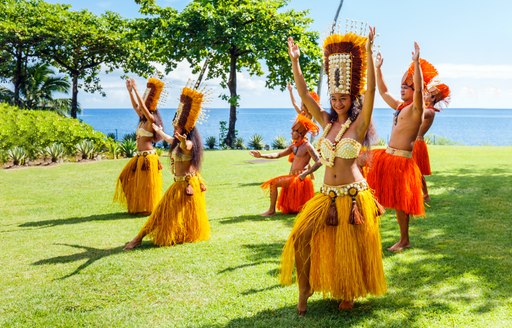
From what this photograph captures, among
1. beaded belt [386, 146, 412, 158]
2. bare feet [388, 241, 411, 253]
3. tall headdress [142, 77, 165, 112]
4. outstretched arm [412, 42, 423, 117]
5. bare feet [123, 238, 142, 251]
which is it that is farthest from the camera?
tall headdress [142, 77, 165, 112]

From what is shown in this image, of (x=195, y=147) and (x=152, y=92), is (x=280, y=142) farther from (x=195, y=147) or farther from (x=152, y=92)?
(x=195, y=147)

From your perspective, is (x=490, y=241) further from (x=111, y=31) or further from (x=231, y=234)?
(x=111, y=31)

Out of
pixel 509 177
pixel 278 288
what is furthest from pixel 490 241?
pixel 509 177

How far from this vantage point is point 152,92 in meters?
7.48

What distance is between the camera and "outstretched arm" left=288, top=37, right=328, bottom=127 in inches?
144

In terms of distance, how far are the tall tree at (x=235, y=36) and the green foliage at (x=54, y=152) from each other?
30.7 ft

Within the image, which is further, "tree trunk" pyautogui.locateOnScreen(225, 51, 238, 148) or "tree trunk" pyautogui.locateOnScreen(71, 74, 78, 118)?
"tree trunk" pyautogui.locateOnScreen(71, 74, 78, 118)

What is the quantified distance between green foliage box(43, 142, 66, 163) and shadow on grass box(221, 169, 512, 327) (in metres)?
11.5

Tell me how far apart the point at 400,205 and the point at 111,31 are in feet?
81.6

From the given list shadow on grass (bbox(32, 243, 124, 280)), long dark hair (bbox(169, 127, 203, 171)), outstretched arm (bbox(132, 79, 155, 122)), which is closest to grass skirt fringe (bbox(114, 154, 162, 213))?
outstretched arm (bbox(132, 79, 155, 122))

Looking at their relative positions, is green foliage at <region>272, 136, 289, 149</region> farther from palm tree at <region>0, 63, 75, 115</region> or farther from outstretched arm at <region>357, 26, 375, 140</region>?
outstretched arm at <region>357, 26, 375, 140</region>

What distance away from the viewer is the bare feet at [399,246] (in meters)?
5.09

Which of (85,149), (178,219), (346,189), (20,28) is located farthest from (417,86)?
(20,28)

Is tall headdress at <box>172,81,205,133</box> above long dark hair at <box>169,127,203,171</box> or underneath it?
above
